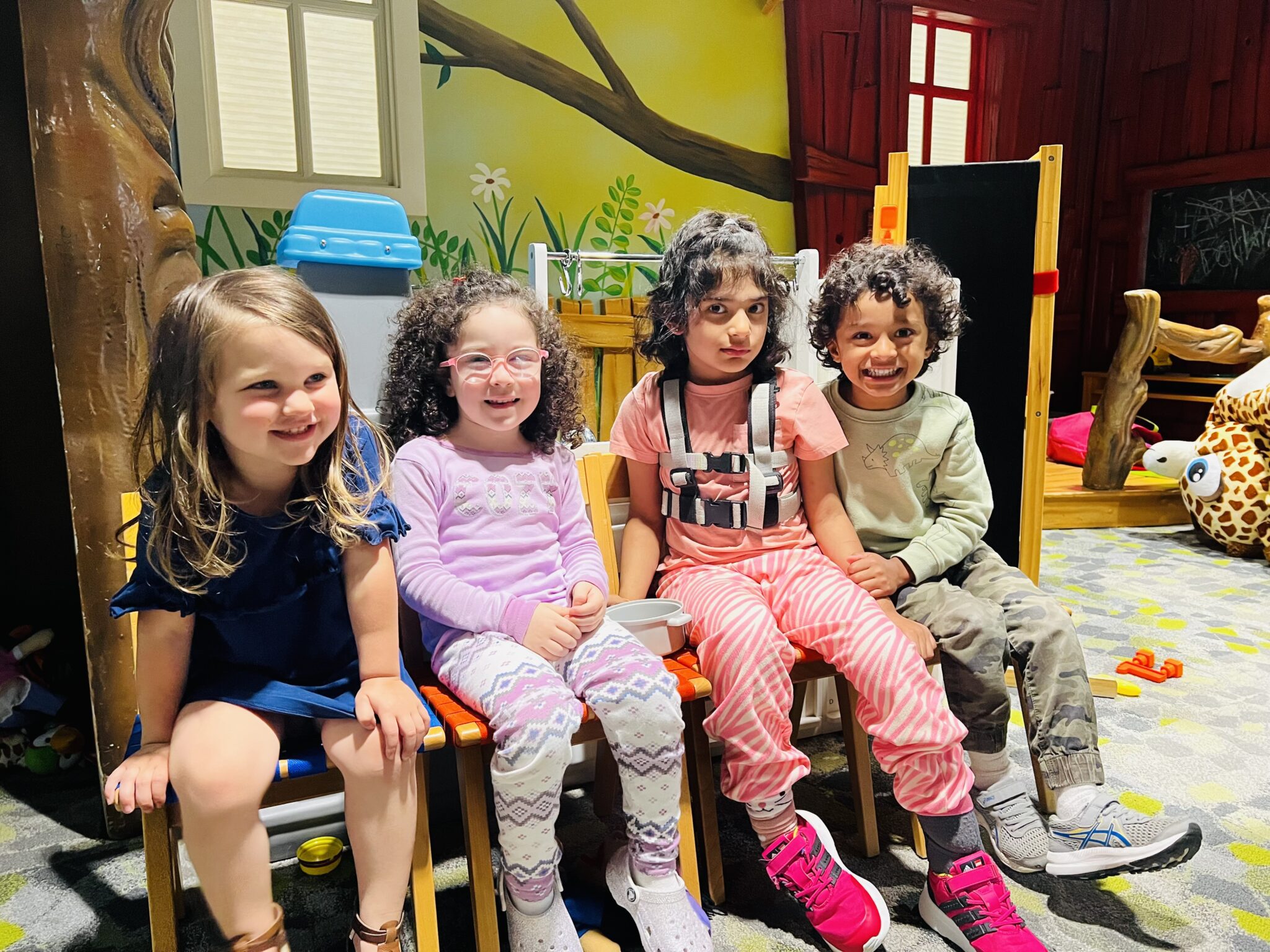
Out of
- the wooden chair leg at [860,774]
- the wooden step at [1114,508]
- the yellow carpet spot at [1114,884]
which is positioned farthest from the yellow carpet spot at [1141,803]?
the wooden step at [1114,508]

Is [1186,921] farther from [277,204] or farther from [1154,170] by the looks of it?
[1154,170]

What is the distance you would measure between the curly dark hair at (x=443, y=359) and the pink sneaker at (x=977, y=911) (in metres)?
0.97

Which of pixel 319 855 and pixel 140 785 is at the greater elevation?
pixel 140 785

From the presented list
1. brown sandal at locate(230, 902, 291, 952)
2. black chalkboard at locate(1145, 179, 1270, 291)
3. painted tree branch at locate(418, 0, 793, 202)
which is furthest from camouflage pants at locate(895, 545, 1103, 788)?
black chalkboard at locate(1145, 179, 1270, 291)

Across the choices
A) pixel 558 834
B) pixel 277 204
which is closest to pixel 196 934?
pixel 558 834

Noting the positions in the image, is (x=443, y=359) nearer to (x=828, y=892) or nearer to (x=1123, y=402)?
(x=828, y=892)

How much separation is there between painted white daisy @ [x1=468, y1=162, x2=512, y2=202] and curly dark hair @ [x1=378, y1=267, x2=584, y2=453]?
237 cm

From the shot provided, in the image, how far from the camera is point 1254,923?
1.48 meters

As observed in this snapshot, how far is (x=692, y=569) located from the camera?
5.49 ft

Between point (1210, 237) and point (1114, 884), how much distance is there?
203 inches

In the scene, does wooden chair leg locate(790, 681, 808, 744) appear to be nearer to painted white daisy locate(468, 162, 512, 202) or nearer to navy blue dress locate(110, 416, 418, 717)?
navy blue dress locate(110, 416, 418, 717)

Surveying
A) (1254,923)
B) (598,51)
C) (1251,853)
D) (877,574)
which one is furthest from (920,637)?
(598,51)

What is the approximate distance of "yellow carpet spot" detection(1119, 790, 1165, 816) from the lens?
1.84m

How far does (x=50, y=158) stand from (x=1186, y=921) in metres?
2.34
